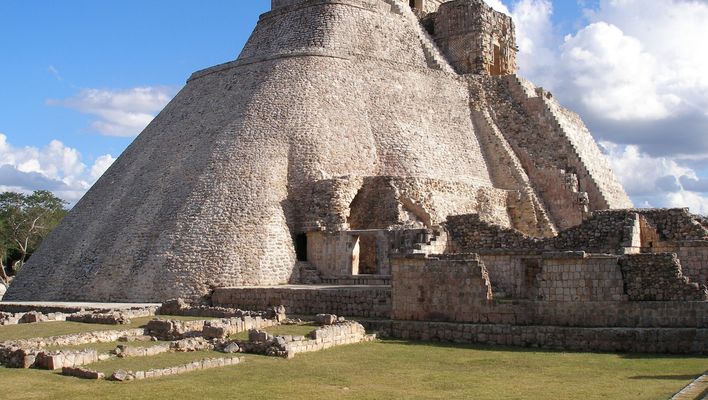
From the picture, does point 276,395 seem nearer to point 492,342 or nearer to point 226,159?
point 492,342

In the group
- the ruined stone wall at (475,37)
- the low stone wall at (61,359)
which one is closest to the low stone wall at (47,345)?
the low stone wall at (61,359)

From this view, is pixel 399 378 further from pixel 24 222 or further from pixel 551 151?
pixel 24 222

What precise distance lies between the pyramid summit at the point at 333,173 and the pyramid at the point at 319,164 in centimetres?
6

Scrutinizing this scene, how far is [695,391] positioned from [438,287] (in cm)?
801

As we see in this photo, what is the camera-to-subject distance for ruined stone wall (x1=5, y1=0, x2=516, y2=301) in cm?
2539

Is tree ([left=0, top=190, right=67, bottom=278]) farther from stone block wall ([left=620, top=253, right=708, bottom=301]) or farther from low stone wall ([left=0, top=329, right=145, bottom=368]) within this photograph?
stone block wall ([left=620, top=253, right=708, bottom=301])

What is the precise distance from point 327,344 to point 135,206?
514 inches

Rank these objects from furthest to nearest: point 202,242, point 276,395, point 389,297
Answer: point 202,242 < point 389,297 < point 276,395

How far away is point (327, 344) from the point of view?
1688 cm

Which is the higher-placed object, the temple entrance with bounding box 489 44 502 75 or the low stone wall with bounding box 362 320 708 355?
the temple entrance with bounding box 489 44 502 75

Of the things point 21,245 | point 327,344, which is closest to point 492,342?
point 327,344

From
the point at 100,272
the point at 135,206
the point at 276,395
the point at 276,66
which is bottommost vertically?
the point at 276,395

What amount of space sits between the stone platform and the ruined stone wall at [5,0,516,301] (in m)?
1.09

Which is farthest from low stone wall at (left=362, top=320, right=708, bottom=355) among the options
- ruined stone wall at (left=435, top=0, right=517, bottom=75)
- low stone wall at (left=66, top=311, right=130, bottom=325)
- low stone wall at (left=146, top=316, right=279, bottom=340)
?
ruined stone wall at (left=435, top=0, right=517, bottom=75)
